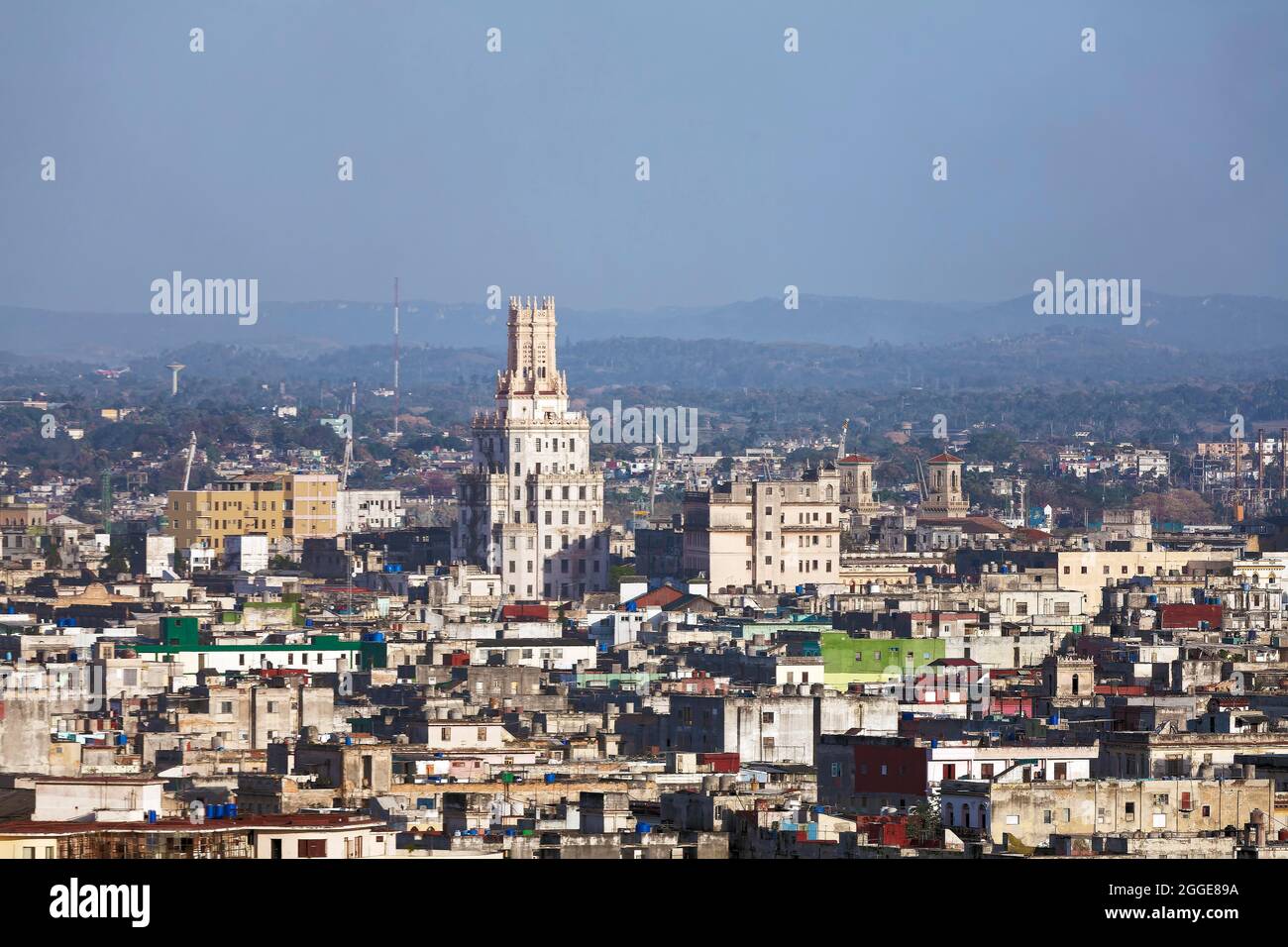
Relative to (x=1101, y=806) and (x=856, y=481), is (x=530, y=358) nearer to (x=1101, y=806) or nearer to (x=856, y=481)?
(x=856, y=481)

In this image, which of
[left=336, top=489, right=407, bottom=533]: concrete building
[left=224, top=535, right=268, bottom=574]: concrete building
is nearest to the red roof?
[left=224, top=535, right=268, bottom=574]: concrete building

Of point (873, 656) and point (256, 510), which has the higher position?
Answer: point (256, 510)

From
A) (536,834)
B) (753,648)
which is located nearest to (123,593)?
(753,648)

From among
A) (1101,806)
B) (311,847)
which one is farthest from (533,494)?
(311,847)

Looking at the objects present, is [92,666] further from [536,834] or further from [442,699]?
[536,834]
